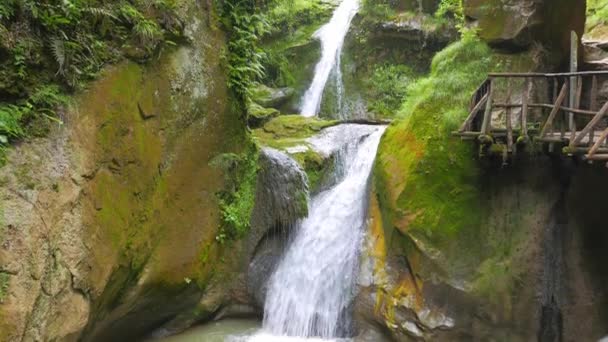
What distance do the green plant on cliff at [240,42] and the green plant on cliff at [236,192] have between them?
1428 millimetres

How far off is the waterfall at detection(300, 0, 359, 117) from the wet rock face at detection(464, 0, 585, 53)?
1038cm

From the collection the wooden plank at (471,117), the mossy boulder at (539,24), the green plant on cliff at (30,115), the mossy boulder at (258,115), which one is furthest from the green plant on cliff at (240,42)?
the mossy boulder at (539,24)

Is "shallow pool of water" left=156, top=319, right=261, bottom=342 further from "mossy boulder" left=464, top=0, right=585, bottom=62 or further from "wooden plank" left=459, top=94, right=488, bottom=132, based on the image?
"mossy boulder" left=464, top=0, right=585, bottom=62

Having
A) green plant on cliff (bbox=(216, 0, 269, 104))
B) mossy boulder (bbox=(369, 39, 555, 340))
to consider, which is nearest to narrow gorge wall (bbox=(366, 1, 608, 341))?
mossy boulder (bbox=(369, 39, 555, 340))

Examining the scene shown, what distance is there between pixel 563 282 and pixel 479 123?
2.99 meters

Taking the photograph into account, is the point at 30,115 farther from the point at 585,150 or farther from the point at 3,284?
the point at 585,150

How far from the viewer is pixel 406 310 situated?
8289 millimetres

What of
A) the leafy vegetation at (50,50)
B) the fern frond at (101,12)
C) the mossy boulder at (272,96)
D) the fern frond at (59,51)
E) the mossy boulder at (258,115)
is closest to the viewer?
the leafy vegetation at (50,50)

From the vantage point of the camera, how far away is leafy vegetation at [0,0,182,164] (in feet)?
19.2

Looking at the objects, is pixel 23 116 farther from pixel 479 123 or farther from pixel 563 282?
pixel 563 282

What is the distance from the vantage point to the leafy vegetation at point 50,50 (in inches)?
230

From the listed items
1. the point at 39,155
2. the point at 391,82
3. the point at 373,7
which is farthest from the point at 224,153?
the point at 373,7

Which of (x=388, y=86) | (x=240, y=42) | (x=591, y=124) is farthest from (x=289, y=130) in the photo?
(x=591, y=124)

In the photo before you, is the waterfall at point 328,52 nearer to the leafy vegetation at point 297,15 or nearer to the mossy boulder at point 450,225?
the leafy vegetation at point 297,15
